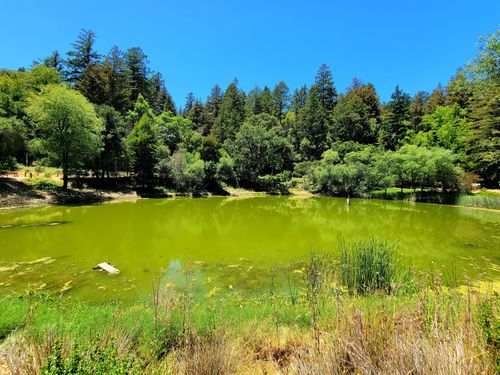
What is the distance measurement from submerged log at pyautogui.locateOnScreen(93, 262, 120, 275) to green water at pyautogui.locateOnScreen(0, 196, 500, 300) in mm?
191

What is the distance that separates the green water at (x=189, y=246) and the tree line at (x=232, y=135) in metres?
7.09

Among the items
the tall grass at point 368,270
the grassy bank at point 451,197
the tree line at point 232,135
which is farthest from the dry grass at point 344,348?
the grassy bank at point 451,197

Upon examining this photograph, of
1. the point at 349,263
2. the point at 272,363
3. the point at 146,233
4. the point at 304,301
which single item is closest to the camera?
the point at 272,363

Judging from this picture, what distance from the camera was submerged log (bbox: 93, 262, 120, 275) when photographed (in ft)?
25.7

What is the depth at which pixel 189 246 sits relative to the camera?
1129 centimetres

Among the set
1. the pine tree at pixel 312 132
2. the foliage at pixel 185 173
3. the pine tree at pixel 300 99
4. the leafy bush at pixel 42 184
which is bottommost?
the leafy bush at pixel 42 184

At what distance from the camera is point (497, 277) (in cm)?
805

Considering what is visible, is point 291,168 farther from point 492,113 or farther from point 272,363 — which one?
point 272,363

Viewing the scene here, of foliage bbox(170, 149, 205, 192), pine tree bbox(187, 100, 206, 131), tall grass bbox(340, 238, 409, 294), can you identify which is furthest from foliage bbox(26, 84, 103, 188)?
pine tree bbox(187, 100, 206, 131)

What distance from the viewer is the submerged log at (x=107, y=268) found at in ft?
25.7

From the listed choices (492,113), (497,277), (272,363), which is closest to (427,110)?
(492,113)

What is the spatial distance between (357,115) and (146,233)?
4943cm

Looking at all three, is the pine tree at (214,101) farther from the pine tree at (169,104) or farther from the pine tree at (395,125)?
the pine tree at (395,125)

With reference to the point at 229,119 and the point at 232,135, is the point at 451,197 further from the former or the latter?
the point at 229,119
